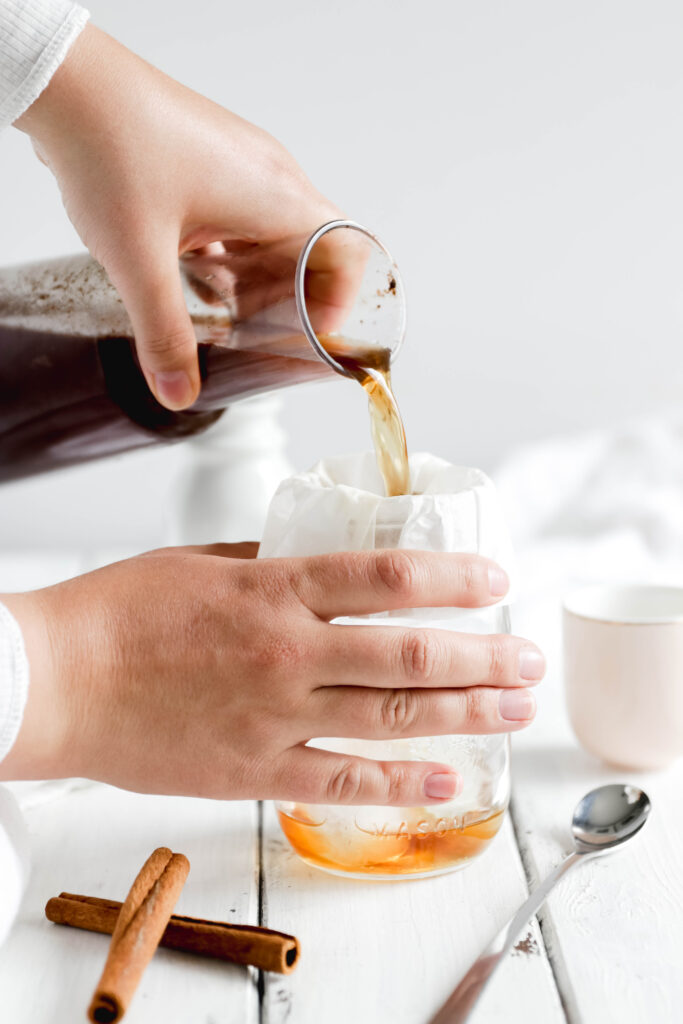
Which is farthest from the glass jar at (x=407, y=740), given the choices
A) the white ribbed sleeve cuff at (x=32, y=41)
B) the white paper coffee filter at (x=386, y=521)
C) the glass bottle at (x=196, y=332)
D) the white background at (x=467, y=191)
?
the white background at (x=467, y=191)

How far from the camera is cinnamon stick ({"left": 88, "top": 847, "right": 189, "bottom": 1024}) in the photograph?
48 cm

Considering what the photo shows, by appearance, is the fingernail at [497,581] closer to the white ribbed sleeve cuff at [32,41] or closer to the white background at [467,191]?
the white ribbed sleeve cuff at [32,41]

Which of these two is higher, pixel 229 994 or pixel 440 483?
pixel 440 483

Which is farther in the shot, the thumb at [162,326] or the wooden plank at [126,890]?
the thumb at [162,326]

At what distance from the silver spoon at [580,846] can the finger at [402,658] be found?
0.12 meters

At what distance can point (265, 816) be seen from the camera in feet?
2.33

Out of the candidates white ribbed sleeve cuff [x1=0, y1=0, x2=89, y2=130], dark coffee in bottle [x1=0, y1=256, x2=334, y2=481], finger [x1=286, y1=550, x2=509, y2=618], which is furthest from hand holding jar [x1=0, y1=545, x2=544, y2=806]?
white ribbed sleeve cuff [x1=0, y1=0, x2=89, y2=130]

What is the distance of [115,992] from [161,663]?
150 mm

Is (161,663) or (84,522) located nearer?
(161,663)

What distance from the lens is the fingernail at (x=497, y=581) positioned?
0.56 m

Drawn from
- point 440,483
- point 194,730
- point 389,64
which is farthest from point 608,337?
point 194,730

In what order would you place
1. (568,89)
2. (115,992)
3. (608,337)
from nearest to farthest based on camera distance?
(115,992) → (568,89) → (608,337)

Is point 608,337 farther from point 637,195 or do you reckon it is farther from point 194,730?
point 194,730

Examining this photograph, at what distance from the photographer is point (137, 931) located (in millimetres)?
521
